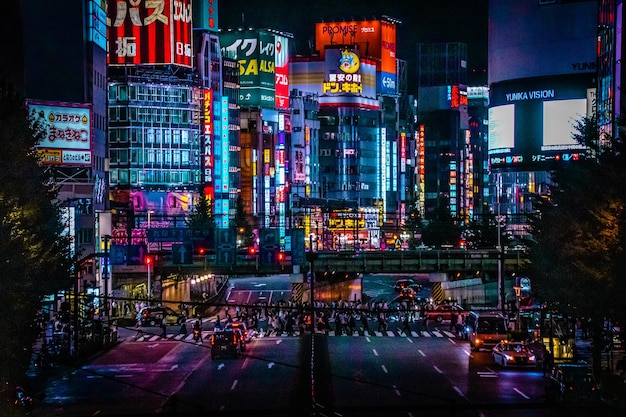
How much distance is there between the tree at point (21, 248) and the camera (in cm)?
3216

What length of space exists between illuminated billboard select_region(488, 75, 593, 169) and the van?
195ft

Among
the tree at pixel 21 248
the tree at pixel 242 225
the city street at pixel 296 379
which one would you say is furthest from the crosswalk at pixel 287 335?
the tree at pixel 242 225

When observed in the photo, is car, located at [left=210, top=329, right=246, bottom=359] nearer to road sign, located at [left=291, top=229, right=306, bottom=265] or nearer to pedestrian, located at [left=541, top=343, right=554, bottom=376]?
road sign, located at [left=291, top=229, right=306, bottom=265]

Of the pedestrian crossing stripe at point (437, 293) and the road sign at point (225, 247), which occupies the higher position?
the road sign at point (225, 247)

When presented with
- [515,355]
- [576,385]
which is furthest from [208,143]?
[576,385]

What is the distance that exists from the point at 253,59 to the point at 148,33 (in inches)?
1397

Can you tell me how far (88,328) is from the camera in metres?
66.1

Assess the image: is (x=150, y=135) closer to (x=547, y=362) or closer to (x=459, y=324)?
(x=459, y=324)

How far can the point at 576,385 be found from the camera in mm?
38344

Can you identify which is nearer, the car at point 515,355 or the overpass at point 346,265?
the car at point 515,355

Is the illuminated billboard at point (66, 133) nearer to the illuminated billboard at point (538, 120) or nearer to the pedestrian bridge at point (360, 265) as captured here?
the pedestrian bridge at point (360, 265)

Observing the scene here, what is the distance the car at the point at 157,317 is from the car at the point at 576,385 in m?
44.1

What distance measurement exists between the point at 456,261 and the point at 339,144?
107817mm

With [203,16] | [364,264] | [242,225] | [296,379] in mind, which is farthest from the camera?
[203,16]
